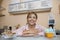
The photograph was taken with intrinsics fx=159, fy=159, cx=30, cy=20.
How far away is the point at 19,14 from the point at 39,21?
1.92 feet

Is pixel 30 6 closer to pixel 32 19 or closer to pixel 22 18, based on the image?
pixel 22 18

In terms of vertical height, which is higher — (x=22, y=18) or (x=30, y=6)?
(x=30, y=6)

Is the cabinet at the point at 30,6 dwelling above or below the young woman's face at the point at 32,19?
above

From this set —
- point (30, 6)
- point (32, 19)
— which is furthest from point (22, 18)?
point (32, 19)

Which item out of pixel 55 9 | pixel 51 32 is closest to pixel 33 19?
pixel 51 32

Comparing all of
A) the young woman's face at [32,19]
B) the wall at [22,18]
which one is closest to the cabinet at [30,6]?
the wall at [22,18]

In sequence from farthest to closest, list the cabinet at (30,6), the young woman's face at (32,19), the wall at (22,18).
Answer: the cabinet at (30,6)
the wall at (22,18)
the young woman's face at (32,19)

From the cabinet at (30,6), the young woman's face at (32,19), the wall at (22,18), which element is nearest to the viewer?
the young woman's face at (32,19)

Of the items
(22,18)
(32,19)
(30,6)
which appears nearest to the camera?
(32,19)

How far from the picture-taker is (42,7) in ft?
11.7

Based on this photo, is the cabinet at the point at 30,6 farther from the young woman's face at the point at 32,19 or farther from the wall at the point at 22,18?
the young woman's face at the point at 32,19

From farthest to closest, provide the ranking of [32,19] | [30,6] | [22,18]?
1. [22,18]
2. [30,6]
3. [32,19]

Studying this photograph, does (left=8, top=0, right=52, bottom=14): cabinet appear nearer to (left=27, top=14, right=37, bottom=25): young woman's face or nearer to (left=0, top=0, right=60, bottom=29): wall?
(left=0, top=0, right=60, bottom=29): wall

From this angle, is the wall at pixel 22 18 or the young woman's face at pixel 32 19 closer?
the young woman's face at pixel 32 19
